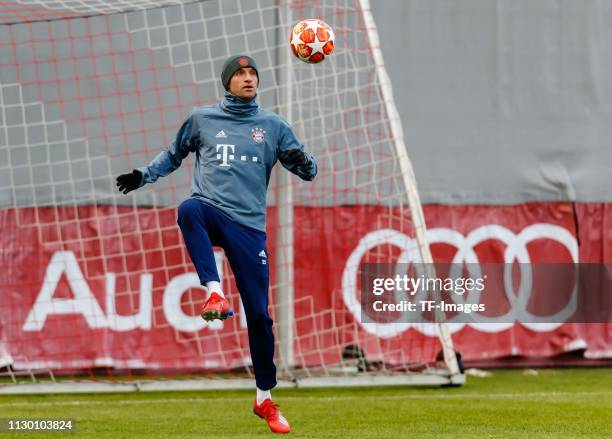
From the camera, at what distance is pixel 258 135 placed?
684 cm

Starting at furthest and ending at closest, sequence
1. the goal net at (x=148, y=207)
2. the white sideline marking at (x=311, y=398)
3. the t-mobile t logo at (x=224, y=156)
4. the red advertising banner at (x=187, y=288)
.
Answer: the red advertising banner at (x=187, y=288)
the goal net at (x=148, y=207)
the white sideline marking at (x=311, y=398)
the t-mobile t logo at (x=224, y=156)

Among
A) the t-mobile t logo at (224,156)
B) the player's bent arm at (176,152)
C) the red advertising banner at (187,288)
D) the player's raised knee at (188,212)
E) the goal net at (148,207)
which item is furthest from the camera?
the red advertising banner at (187,288)

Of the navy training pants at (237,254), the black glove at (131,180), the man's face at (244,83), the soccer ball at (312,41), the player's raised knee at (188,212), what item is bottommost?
the navy training pants at (237,254)

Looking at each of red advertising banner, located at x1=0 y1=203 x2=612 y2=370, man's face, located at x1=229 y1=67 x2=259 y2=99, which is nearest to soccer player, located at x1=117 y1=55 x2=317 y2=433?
man's face, located at x1=229 y1=67 x2=259 y2=99

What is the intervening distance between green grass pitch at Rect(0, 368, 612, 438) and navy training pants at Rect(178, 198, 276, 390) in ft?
2.16

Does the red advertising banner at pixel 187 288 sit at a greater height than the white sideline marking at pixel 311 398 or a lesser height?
greater

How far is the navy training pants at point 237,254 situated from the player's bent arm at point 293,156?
43cm

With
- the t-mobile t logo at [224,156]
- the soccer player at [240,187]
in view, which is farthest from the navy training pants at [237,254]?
the t-mobile t logo at [224,156]

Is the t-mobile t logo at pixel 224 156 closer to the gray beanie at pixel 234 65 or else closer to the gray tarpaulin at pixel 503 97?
the gray beanie at pixel 234 65

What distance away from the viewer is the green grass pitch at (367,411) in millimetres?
7082

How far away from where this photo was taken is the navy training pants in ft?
21.8

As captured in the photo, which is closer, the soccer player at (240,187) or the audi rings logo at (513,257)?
the soccer player at (240,187)

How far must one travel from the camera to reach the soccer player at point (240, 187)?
672 centimetres

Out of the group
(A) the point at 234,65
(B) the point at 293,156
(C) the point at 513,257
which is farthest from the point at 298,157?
(C) the point at 513,257
